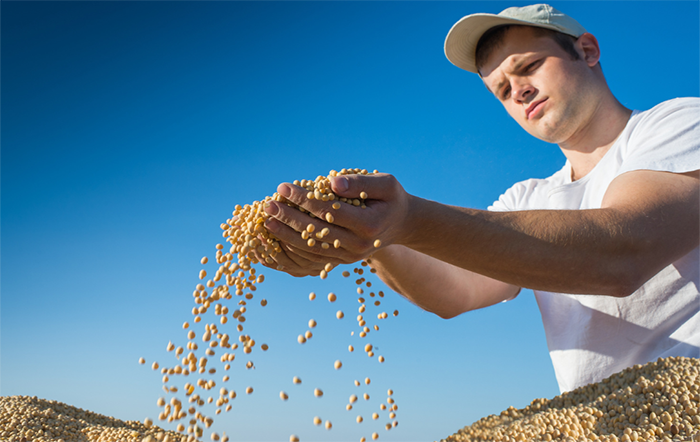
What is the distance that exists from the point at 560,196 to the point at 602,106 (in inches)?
19.1

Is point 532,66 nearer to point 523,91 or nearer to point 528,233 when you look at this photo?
point 523,91

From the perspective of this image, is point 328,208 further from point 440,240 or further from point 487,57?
point 487,57

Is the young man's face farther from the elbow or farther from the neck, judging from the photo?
the elbow

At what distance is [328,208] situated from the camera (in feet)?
4.41

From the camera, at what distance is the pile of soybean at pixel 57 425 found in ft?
7.44

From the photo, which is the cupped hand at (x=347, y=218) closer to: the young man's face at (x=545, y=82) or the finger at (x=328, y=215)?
the finger at (x=328, y=215)

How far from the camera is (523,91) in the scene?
2279 millimetres

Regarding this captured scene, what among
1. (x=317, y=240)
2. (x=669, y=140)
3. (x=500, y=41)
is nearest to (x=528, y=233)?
(x=317, y=240)

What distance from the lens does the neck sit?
7.47 feet

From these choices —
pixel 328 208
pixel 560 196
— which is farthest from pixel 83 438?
pixel 560 196

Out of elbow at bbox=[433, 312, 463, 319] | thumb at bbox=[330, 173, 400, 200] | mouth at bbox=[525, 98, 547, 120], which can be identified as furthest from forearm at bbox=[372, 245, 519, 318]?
mouth at bbox=[525, 98, 547, 120]

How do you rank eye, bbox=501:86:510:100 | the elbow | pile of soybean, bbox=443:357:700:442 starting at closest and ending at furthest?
pile of soybean, bbox=443:357:700:442 → eye, bbox=501:86:510:100 → the elbow

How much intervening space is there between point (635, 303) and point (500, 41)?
1409 mm

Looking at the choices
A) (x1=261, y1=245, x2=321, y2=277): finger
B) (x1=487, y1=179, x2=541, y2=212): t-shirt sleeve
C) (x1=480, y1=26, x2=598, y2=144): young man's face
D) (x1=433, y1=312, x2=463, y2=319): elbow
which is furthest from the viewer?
(x1=487, y1=179, x2=541, y2=212): t-shirt sleeve
